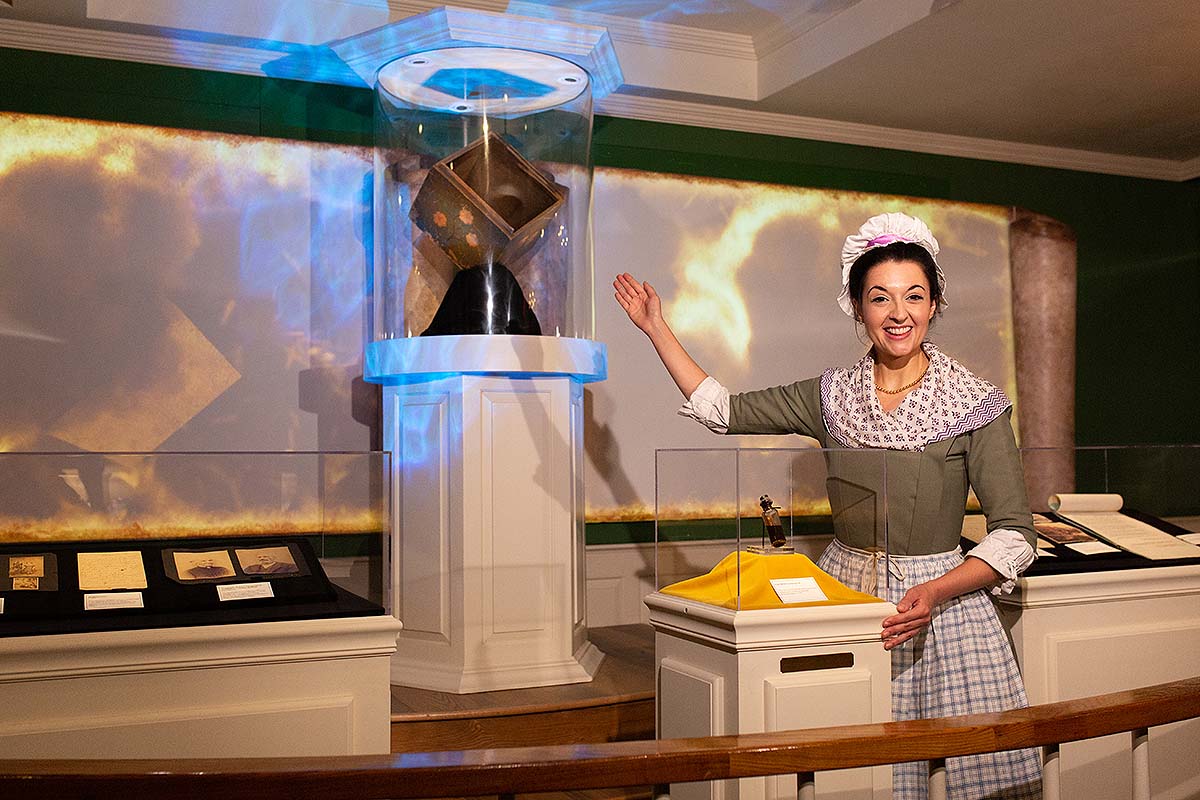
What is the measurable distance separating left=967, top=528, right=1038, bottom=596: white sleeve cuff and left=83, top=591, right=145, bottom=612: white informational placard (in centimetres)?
185

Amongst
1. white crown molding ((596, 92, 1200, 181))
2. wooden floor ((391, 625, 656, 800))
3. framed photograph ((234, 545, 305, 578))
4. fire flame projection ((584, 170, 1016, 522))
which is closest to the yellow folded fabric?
framed photograph ((234, 545, 305, 578))

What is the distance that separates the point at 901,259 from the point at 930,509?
1.93ft

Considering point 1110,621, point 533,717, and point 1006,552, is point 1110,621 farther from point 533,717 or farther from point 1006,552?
point 533,717

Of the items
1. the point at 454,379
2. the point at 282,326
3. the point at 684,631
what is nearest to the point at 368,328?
the point at 282,326

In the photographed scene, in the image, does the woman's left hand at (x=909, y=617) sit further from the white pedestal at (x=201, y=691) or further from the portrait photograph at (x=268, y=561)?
the portrait photograph at (x=268, y=561)

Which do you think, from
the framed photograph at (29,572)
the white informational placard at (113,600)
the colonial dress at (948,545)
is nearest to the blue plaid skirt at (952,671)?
the colonial dress at (948,545)

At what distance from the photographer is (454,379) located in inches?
165

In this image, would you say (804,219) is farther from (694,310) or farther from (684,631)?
(684,631)

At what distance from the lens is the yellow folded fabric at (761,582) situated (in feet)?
7.97

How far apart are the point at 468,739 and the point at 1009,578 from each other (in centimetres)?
199

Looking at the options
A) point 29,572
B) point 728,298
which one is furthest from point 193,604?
point 728,298

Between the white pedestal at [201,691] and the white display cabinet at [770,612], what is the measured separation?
28.7 inches

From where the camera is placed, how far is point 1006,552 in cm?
255

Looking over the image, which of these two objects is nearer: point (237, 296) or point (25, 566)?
point (25, 566)
